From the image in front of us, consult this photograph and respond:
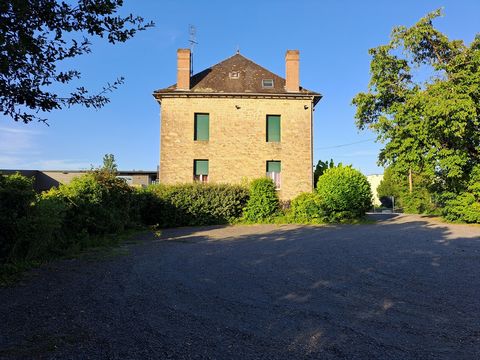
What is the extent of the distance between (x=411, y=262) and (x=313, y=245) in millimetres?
3056

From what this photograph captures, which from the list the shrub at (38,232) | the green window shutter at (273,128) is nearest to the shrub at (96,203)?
the shrub at (38,232)

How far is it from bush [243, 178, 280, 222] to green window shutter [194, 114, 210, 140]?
219 inches

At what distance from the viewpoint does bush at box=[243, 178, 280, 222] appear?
1964 centimetres

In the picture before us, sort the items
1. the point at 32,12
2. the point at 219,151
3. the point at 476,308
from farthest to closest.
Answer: the point at 219,151 → the point at 476,308 → the point at 32,12

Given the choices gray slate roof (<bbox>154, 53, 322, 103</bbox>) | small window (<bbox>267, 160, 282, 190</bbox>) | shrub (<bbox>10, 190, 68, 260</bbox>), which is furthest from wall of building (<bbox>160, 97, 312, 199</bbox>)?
shrub (<bbox>10, 190, 68, 260</bbox>)

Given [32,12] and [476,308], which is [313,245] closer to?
[476,308]

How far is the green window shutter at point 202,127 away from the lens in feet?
78.2

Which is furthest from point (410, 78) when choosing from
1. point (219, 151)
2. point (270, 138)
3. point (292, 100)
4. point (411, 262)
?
point (411, 262)

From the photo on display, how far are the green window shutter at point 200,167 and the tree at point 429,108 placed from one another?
9329 mm

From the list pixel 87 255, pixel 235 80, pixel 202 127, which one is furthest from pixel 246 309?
pixel 235 80

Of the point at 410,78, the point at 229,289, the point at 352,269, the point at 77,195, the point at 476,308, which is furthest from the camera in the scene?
the point at 410,78

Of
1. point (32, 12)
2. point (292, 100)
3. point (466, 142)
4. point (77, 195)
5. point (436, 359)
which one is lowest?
point (436, 359)

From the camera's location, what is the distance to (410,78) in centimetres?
1995

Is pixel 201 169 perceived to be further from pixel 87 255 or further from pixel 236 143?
pixel 87 255
